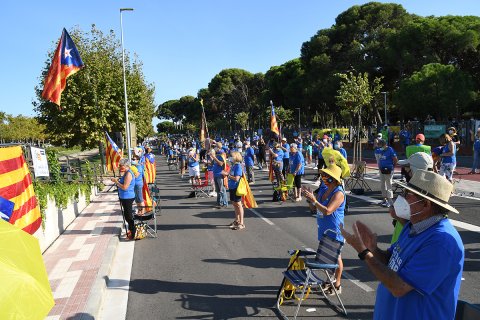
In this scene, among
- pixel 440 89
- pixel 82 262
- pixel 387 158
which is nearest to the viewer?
pixel 82 262

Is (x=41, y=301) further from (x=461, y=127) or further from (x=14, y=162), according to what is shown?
(x=461, y=127)

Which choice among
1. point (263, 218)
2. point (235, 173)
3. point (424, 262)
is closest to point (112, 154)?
point (235, 173)

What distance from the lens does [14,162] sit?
267 inches

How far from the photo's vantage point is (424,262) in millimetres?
2314

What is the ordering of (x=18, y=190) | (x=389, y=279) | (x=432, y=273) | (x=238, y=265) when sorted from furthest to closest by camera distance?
(x=238, y=265)
(x=18, y=190)
(x=389, y=279)
(x=432, y=273)

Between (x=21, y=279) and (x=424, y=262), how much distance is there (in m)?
2.10

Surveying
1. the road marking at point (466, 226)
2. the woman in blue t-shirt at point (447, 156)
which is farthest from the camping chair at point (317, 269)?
the woman in blue t-shirt at point (447, 156)

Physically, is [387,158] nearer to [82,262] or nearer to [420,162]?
[420,162]

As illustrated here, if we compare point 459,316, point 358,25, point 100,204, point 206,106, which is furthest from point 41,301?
point 206,106

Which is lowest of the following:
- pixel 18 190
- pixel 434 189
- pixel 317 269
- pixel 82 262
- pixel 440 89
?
pixel 82 262

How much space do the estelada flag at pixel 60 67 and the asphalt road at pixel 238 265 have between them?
14.0ft

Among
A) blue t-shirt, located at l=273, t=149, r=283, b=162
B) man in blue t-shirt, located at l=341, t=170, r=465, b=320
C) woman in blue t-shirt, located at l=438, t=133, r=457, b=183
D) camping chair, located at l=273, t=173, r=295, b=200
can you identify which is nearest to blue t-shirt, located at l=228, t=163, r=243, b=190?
camping chair, located at l=273, t=173, r=295, b=200

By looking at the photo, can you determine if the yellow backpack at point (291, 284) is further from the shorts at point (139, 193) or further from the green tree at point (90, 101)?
the green tree at point (90, 101)

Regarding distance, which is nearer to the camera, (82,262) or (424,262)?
(424,262)
